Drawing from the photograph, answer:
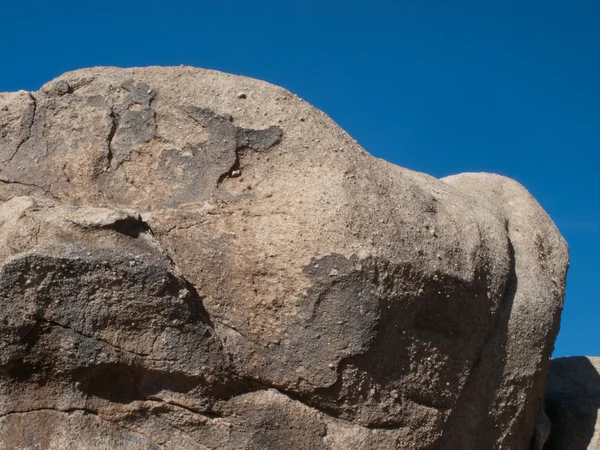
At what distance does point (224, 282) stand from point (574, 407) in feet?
7.13

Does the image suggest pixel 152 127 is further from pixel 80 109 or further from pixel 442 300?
pixel 442 300

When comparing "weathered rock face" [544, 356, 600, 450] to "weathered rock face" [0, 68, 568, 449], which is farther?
"weathered rock face" [544, 356, 600, 450]

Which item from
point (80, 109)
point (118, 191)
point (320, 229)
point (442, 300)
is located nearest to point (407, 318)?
point (442, 300)

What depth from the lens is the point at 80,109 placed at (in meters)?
3.37

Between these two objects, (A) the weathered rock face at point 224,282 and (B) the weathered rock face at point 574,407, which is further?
(B) the weathered rock face at point 574,407

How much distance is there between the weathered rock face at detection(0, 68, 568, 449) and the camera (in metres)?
2.90

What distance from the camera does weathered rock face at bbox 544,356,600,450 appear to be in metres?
4.39

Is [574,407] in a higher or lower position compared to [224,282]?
lower

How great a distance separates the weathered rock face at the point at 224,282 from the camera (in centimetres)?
290

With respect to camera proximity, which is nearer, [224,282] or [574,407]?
[224,282]

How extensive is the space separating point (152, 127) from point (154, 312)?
29.0 inches

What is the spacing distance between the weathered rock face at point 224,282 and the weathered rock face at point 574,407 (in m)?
0.93

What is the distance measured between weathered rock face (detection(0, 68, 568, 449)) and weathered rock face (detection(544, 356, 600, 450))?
93 centimetres

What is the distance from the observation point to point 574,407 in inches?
177
